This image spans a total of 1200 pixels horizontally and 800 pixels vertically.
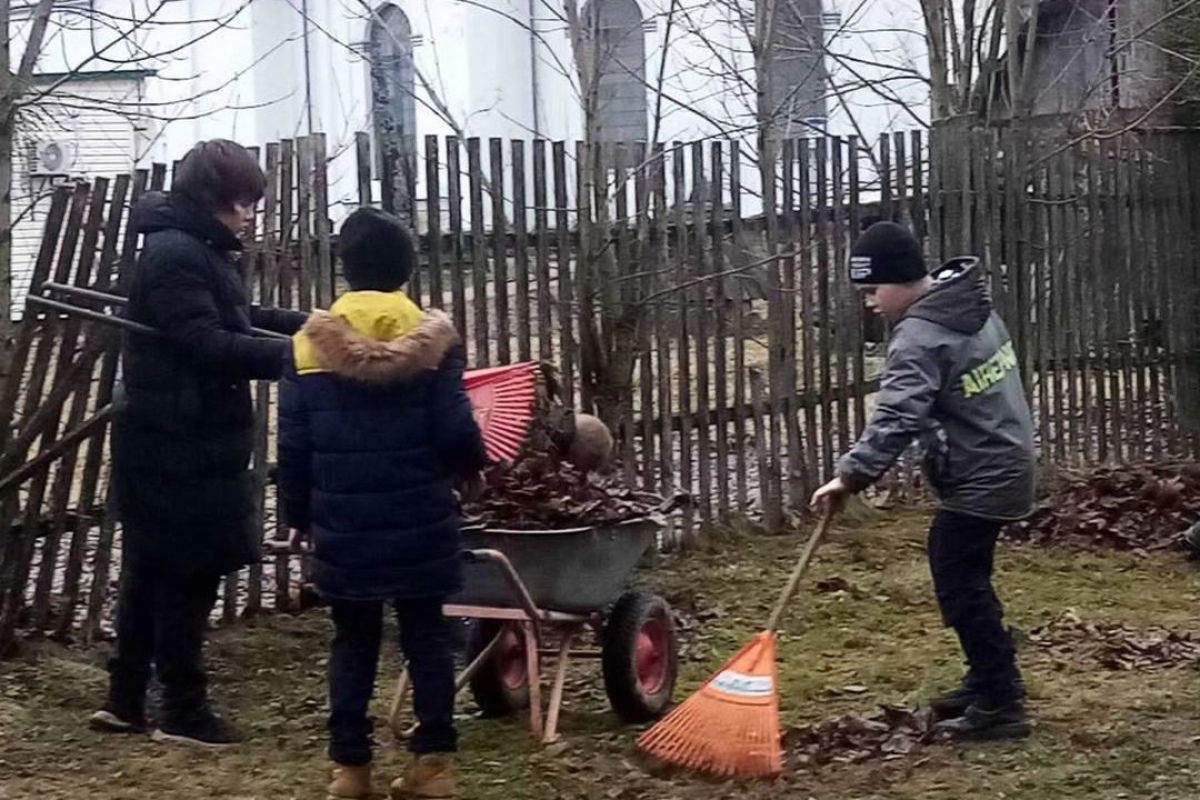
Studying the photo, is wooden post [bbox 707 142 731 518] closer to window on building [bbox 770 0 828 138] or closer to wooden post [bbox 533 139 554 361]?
wooden post [bbox 533 139 554 361]

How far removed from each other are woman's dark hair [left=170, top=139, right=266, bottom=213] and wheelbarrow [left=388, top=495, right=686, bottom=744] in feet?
4.10

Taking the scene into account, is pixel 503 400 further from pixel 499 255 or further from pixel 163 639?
pixel 499 255

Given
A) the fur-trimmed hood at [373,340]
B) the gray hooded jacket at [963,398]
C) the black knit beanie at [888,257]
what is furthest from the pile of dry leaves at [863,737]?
the fur-trimmed hood at [373,340]

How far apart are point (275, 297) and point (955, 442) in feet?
9.38

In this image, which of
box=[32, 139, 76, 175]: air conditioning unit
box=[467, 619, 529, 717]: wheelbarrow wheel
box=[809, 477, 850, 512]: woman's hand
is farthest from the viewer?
box=[32, 139, 76, 175]: air conditioning unit

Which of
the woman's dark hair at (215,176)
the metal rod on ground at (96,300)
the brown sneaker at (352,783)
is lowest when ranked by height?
the brown sneaker at (352,783)

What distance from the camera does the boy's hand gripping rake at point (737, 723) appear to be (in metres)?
5.23

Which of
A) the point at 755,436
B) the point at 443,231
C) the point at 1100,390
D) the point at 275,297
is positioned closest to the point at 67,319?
the point at 275,297

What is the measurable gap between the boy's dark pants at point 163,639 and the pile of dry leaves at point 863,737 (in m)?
→ 1.86

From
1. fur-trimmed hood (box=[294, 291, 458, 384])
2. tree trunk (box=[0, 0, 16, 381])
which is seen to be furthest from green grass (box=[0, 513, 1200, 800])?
fur-trimmed hood (box=[294, 291, 458, 384])

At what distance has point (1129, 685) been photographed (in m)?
6.29

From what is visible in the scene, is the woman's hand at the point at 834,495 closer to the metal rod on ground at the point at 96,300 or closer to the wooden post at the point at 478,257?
the metal rod on ground at the point at 96,300

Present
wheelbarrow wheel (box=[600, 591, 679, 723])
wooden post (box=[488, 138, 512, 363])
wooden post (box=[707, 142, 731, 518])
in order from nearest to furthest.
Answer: wheelbarrow wheel (box=[600, 591, 679, 723]), wooden post (box=[488, 138, 512, 363]), wooden post (box=[707, 142, 731, 518])

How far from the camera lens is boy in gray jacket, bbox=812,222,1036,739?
5.43 meters
